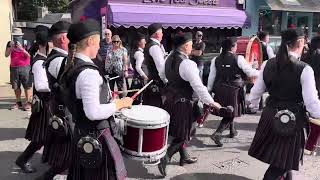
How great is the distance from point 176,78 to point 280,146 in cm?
139

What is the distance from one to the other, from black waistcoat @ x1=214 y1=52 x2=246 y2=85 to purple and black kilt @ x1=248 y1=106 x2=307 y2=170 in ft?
6.15

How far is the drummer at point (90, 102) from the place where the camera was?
2625mm

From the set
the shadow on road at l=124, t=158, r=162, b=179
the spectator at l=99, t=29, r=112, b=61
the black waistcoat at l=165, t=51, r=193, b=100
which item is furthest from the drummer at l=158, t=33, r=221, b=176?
the spectator at l=99, t=29, r=112, b=61

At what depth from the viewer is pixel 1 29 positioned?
10.9 meters

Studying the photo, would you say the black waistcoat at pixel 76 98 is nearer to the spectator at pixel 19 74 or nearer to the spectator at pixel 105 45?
the spectator at pixel 105 45

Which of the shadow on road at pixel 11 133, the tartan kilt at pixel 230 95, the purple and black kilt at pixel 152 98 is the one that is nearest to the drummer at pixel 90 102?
the purple and black kilt at pixel 152 98

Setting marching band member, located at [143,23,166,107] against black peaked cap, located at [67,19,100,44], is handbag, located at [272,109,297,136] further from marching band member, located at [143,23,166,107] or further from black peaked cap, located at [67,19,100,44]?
marching band member, located at [143,23,166,107]

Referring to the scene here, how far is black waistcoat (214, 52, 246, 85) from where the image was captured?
5477 millimetres

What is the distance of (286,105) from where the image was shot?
3.50 metres

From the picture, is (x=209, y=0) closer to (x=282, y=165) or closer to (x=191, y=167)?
(x=191, y=167)

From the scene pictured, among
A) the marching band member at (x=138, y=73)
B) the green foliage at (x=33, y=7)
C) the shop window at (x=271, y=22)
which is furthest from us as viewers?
the green foliage at (x=33, y=7)

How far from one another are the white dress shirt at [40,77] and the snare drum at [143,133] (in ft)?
4.05

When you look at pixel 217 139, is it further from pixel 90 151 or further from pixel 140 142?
pixel 90 151

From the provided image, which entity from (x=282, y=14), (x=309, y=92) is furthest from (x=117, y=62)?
(x=282, y=14)
